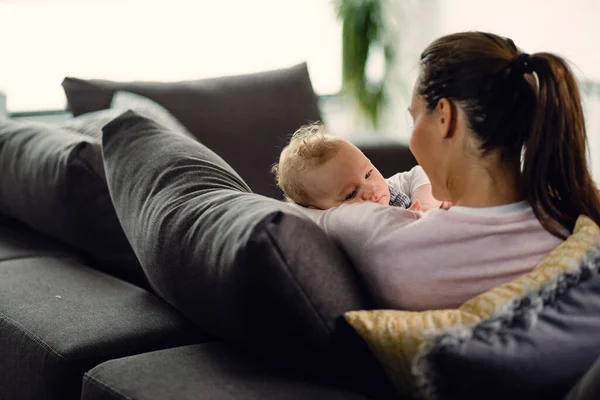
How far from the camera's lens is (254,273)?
1.16 meters

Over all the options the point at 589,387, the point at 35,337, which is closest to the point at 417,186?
the point at 35,337

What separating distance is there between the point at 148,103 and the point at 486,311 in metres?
1.66

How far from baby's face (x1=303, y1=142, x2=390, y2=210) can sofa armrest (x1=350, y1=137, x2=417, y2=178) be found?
1.16 meters

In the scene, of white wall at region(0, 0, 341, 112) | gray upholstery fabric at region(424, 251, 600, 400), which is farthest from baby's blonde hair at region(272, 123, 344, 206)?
white wall at region(0, 0, 341, 112)

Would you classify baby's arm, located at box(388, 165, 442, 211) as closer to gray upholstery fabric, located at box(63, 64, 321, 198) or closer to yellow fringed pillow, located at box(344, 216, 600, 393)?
yellow fringed pillow, located at box(344, 216, 600, 393)

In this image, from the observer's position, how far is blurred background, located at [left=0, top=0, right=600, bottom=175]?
389 cm

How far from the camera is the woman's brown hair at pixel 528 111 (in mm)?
1298

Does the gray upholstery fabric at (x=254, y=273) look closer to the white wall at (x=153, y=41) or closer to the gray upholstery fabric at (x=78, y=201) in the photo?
the gray upholstery fabric at (x=78, y=201)

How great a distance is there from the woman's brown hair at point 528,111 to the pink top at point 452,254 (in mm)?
45

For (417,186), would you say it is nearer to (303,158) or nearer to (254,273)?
(303,158)

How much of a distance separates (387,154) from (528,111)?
1619 millimetres

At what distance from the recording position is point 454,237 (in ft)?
4.24

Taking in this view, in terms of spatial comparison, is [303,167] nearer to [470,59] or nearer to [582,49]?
[470,59]

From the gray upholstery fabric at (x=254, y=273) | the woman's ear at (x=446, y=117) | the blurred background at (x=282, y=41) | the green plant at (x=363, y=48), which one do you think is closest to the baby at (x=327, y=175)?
the gray upholstery fabric at (x=254, y=273)
